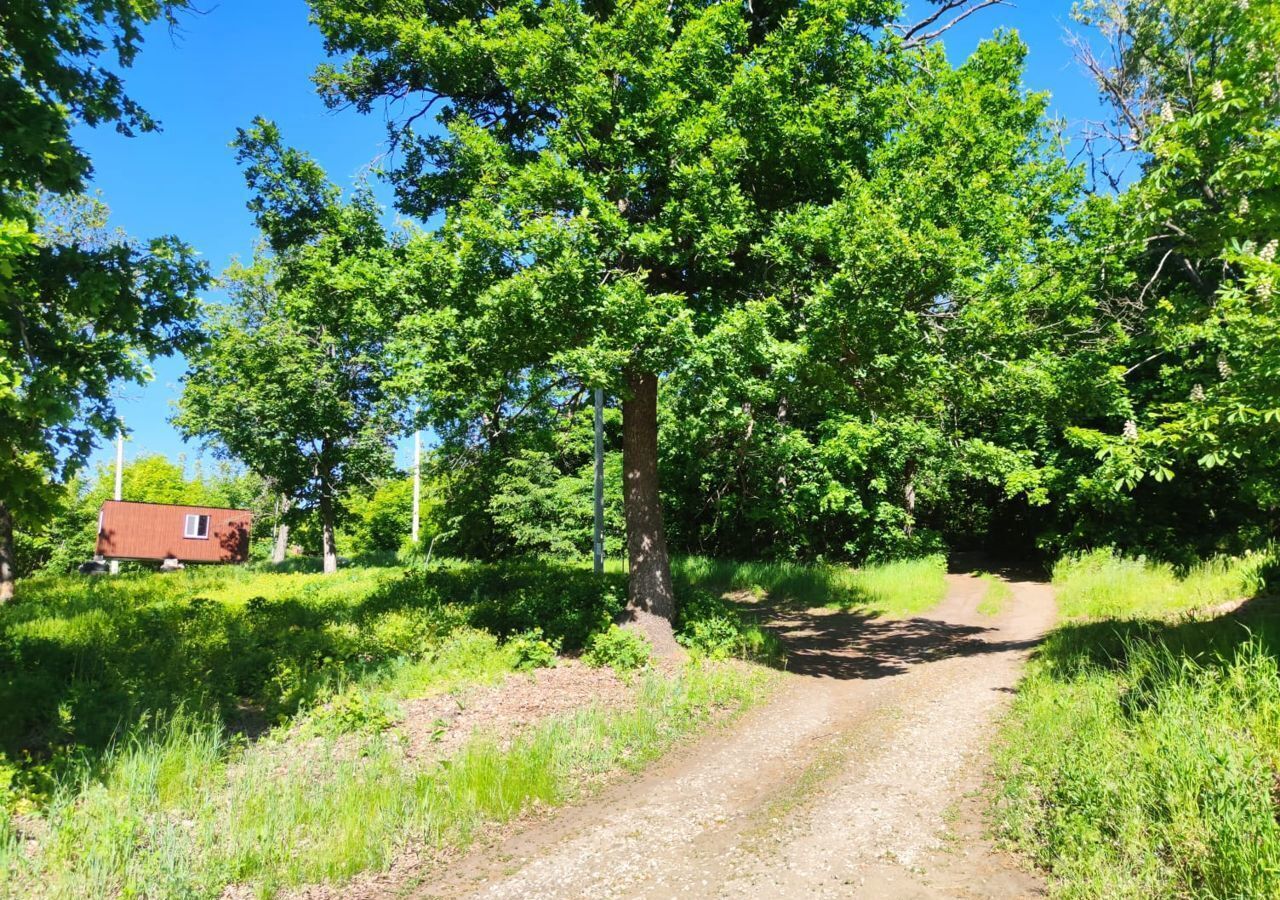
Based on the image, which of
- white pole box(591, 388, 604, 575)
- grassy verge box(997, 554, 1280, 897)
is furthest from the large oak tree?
white pole box(591, 388, 604, 575)

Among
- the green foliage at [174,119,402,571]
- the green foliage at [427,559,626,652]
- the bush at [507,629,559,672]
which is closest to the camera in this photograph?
the bush at [507,629,559,672]

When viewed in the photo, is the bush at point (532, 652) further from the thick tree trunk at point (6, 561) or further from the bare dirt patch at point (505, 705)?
the thick tree trunk at point (6, 561)

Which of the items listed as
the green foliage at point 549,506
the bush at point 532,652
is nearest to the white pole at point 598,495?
the bush at point 532,652

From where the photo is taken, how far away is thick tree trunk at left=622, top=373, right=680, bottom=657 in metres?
10.9

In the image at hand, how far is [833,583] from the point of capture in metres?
18.9

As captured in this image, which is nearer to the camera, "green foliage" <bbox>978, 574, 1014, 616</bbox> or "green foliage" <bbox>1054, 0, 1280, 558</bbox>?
"green foliage" <bbox>1054, 0, 1280, 558</bbox>

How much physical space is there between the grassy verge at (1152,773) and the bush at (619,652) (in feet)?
14.9

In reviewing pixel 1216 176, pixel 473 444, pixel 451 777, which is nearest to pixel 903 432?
pixel 473 444

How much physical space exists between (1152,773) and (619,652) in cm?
643

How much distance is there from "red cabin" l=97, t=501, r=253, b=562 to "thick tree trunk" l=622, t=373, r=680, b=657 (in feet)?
118

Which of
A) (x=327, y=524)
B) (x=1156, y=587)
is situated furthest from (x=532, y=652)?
(x=327, y=524)

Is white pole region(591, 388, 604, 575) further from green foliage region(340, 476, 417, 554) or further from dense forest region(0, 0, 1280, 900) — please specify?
green foliage region(340, 476, 417, 554)

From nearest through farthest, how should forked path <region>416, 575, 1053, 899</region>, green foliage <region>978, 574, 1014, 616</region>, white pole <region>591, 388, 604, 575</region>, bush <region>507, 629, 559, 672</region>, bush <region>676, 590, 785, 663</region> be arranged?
1. forked path <region>416, 575, 1053, 899</region>
2. bush <region>507, 629, 559, 672</region>
3. bush <region>676, 590, 785, 663</region>
4. green foliage <region>978, 574, 1014, 616</region>
5. white pole <region>591, 388, 604, 575</region>

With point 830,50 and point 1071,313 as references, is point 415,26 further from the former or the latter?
point 1071,313
